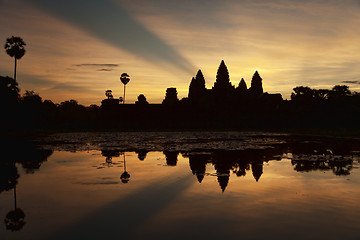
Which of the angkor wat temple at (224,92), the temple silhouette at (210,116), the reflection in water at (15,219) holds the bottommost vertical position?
the reflection in water at (15,219)

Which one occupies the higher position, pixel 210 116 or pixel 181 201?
pixel 210 116

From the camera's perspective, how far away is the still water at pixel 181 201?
8.16 metres

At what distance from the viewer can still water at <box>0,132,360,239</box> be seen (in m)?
8.16

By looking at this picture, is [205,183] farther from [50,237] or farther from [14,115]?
[14,115]

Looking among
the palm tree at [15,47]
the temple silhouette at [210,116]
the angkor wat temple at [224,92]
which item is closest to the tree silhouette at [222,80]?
the angkor wat temple at [224,92]

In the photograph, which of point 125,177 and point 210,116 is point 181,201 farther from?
point 210,116

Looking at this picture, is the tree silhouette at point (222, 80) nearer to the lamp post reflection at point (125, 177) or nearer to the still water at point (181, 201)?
the still water at point (181, 201)

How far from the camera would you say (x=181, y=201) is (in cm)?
1113

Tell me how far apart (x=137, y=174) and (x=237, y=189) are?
219 inches

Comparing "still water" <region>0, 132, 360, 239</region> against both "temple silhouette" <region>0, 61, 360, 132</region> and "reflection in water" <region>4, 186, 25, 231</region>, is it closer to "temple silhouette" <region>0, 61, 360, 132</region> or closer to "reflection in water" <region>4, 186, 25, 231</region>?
"reflection in water" <region>4, 186, 25, 231</region>

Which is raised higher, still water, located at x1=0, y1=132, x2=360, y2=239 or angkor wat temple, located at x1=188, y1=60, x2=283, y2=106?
angkor wat temple, located at x1=188, y1=60, x2=283, y2=106

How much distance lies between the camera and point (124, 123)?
8506cm

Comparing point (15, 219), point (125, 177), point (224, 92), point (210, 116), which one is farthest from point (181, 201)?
point (224, 92)

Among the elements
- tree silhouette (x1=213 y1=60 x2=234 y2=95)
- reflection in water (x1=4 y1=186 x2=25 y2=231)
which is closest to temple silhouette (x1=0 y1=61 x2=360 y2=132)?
tree silhouette (x1=213 y1=60 x2=234 y2=95)
